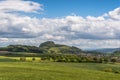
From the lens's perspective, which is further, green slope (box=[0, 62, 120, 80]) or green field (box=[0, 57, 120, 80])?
green field (box=[0, 57, 120, 80])

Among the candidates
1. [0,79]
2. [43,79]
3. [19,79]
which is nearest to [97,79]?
[43,79]

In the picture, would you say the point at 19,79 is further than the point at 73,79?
No

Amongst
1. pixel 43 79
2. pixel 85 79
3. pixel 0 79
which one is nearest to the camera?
pixel 0 79

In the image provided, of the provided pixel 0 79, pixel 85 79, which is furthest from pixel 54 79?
pixel 0 79

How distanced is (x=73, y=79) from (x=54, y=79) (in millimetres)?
5033

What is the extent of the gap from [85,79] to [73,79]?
335 centimetres

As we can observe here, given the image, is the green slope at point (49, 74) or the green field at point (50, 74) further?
the green field at point (50, 74)

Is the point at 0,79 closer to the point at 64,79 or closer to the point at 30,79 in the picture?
the point at 30,79

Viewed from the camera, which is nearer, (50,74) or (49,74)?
(49,74)

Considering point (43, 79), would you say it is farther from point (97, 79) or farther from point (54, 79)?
point (97, 79)

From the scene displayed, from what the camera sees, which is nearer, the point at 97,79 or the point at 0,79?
the point at 0,79

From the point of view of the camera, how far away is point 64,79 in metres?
63.2

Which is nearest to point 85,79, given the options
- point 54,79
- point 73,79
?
point 73,79

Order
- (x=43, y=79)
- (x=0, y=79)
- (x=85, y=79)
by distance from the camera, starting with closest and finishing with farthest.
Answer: (x=0, y=79)
(x=43, y=79)
(x=85, y=79)
